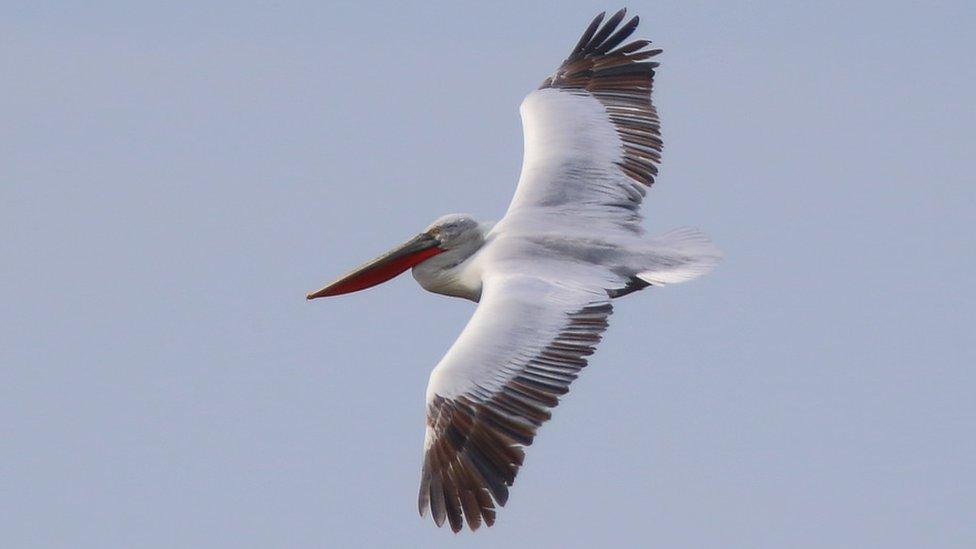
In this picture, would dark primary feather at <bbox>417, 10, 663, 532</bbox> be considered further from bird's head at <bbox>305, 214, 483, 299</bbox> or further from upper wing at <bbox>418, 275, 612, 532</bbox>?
bird's head at <bbox>305, 214, 483, 299</bbox>

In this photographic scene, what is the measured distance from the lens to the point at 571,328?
11992 mm

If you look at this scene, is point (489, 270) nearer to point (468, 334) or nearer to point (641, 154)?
point (468, 334)

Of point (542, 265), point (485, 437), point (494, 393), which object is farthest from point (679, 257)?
point (485, 437)

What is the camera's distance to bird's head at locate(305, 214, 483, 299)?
1370cm

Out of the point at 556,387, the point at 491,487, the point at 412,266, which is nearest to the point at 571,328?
the point at 556,387

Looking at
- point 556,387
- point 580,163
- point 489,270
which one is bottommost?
point 556,387

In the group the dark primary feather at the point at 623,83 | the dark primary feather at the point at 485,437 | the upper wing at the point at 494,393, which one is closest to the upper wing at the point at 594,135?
the dark primary feather at the point at 623,83

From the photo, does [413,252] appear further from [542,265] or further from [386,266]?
[542,265]

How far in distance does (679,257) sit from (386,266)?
2332mm

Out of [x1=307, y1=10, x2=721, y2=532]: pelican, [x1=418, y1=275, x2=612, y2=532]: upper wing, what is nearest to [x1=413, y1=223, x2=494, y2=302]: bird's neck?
[x1=307, y1=10, x2=721, y2=532]: pelican

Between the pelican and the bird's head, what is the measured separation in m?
0.01

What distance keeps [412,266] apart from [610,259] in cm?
171

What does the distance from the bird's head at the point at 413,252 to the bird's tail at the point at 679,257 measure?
132 cm

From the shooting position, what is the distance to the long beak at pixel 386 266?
45.5 feet
